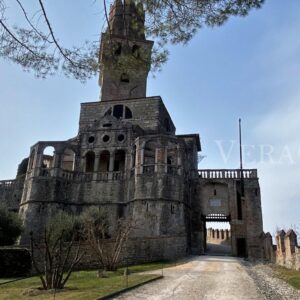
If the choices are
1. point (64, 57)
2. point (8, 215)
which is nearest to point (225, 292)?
point (64, 57)

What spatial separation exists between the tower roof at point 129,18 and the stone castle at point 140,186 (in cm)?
1556

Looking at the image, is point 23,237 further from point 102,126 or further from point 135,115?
point 135,115

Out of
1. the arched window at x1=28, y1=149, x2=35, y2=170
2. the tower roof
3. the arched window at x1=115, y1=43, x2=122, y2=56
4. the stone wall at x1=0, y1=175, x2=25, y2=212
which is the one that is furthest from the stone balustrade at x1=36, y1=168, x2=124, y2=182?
the tower roof

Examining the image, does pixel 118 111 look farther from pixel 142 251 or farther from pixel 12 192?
pixel 142 251

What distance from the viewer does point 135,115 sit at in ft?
117

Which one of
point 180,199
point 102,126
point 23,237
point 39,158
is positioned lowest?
point 23,237

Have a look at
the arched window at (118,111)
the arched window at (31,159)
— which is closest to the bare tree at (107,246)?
the arched window at (31,159)

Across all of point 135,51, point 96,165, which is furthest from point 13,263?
point 96,165

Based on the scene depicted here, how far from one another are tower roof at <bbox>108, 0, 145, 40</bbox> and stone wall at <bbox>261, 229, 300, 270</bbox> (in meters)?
13.0

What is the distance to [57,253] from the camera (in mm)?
15352

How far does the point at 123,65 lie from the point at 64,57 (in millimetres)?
1938

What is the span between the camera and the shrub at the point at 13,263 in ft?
61.2

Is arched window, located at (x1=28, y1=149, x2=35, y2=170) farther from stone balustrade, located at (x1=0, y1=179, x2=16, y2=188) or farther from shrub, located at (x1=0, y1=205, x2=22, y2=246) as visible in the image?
shrub, located at (x1=0, y1=205, x2=22, y2=246)

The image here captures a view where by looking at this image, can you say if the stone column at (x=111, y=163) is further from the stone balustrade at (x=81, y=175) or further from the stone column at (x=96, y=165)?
Result: the stone column at (x=96, y=165)
